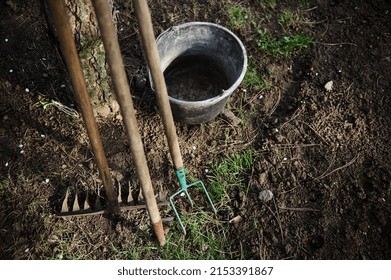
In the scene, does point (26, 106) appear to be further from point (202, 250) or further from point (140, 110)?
point (202, 250)

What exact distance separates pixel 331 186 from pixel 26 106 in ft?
6.73

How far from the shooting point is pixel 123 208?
85.5 inches

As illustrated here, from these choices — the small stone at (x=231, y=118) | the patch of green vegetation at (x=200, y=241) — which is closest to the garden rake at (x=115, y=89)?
the patch of green vegetation at (x=200, y=241)

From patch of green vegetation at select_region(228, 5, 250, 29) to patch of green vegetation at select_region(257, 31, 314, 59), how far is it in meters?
0.17

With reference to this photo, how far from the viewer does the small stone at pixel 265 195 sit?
7.52ft

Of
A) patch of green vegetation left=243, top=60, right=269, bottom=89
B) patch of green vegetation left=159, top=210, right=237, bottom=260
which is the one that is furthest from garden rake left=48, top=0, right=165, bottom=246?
patch of green vegetation left=243, top=60, right=269, bottom=89

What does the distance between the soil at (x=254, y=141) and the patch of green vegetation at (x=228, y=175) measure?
46mm

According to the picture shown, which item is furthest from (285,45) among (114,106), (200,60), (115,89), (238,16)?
(115,89)

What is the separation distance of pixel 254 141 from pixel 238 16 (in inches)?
40.0

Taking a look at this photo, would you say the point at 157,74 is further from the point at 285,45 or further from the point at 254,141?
the point at 285,45

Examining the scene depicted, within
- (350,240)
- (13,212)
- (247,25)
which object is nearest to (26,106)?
(13,212)

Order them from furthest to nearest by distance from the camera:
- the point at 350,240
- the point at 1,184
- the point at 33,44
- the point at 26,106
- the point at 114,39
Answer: the point at 33,44 < the point at 26,106 < the point at 1,184 < the point at 350,240 < the point at 114,39

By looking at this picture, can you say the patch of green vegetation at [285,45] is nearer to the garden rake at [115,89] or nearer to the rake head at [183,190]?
the rake head at [183,190]

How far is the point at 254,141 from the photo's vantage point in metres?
2.50
